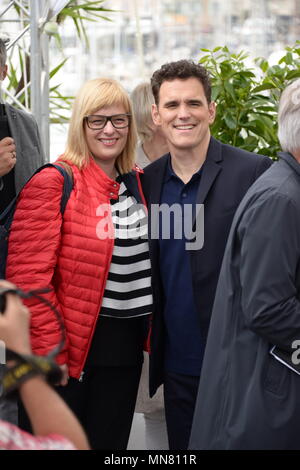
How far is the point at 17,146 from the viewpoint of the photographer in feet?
7.93

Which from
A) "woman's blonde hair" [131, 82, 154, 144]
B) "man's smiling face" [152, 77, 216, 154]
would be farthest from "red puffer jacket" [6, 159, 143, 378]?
"woman's blonde hair" [131, 82, 154, 144]

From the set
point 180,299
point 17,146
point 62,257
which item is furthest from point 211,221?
point 17,146

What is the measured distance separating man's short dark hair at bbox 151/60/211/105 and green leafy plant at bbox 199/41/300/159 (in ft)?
3.30

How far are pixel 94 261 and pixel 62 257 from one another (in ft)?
0.34

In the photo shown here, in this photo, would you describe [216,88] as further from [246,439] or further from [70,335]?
[246,439]

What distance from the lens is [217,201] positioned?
88.1 inches

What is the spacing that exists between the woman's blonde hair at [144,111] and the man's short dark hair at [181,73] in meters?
0.96

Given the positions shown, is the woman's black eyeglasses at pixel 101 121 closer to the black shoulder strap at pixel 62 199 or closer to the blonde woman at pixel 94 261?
the blonde woman at pixel 94 261

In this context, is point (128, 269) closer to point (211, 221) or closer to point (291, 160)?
point (211, 221)

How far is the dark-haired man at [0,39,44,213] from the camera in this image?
230cm
